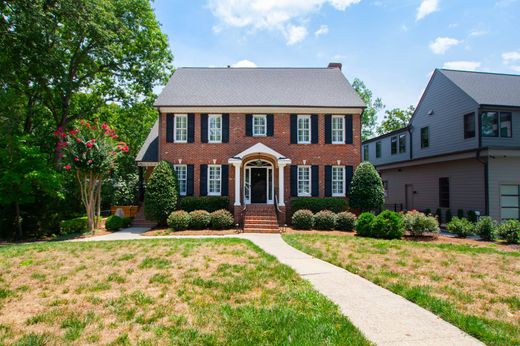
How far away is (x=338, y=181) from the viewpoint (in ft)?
58.4

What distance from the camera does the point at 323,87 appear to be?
64.2 ft

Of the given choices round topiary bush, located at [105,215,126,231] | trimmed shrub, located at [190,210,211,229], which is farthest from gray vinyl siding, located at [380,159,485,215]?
round topiary bush, located at [105,215,126,231]

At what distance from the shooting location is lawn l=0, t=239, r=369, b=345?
12.8 feet

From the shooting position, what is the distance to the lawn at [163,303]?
12.8 feet

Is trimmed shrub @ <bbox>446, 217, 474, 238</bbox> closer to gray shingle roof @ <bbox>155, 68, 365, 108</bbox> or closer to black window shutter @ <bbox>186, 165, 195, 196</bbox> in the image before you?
gray shingle roof @ <bbox>155, 68, 365, 108</bbox>

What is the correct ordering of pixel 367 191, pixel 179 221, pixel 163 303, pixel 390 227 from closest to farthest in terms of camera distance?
pixel 163 303, pixel 390 227, pixel 179 221, pixel 367 191

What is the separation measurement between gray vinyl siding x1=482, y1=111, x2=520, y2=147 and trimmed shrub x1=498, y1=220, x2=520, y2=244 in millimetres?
6082

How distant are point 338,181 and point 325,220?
3.24 m

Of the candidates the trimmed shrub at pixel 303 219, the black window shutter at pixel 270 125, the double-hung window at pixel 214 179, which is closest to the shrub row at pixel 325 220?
the trimmed shrub at pixel 303 219

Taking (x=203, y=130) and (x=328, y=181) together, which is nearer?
(x=328, y=181)

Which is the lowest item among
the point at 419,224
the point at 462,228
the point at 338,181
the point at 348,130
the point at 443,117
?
the point at 462,228

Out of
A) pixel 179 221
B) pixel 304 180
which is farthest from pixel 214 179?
pixel 304 180

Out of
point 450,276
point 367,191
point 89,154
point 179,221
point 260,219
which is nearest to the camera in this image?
point 450,276

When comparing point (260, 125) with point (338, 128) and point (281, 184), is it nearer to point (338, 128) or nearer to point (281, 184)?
point (281, 184)
